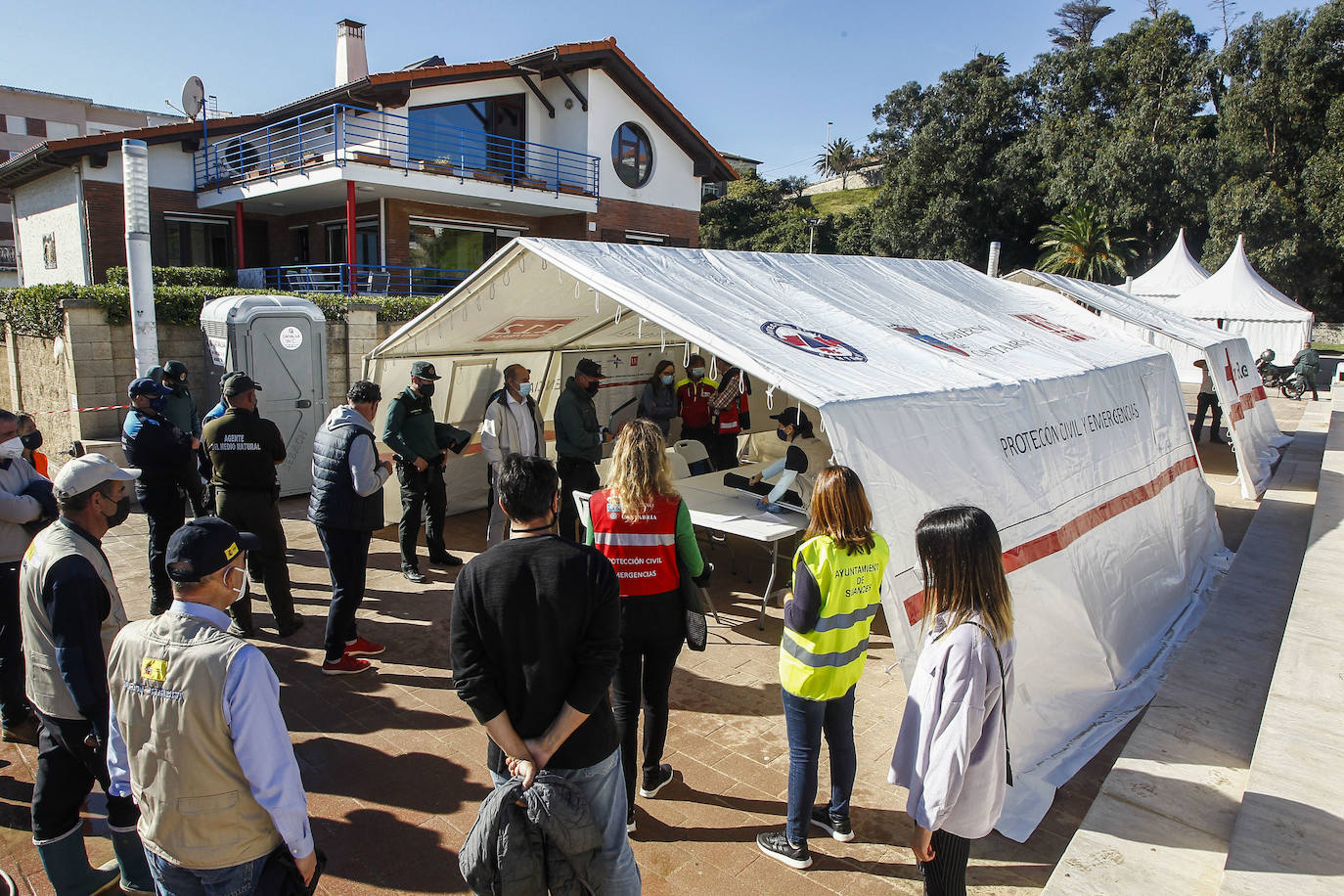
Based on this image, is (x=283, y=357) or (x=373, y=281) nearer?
(x=283, y=357)

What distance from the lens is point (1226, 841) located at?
3.51 m

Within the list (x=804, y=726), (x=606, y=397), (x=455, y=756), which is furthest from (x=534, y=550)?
(x=606, y=397)

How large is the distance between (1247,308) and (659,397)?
22.9m

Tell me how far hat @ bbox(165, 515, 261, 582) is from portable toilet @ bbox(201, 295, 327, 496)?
674cm

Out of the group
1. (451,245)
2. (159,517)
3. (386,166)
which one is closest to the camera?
(159,517)

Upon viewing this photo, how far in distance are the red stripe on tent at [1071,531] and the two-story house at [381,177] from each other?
12658 millimetres

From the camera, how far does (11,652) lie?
370 centimetres

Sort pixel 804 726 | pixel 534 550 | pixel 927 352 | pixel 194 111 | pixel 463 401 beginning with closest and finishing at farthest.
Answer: pixel 534 550, pixel 804 726, pixel 927 352, pixel 463 401, pixel 194 111

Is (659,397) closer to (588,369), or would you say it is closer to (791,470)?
(588,369)

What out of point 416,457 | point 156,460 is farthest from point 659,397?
point 156,460

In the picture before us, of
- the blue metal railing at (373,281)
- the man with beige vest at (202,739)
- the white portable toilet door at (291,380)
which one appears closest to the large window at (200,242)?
the blue metal railing at (373,281)

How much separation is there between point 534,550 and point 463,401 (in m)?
5.86

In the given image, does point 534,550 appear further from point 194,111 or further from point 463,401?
point 194,111

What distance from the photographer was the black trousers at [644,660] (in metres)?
3.23
